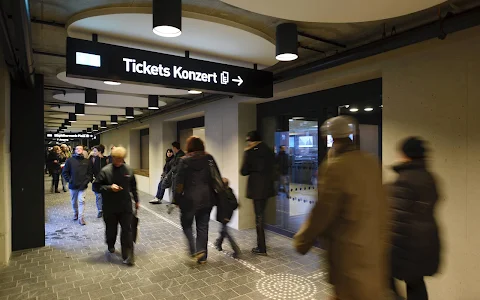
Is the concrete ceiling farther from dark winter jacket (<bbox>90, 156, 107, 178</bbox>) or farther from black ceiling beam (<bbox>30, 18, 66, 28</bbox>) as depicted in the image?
dark winter jacket (<bbox>90, 156, 107, 178</bbox>)

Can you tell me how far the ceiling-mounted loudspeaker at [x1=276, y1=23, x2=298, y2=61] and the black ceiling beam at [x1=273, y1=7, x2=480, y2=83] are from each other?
878 mm

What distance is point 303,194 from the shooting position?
30.7ft

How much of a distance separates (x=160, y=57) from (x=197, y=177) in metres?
1.57

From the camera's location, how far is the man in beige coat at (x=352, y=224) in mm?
1616

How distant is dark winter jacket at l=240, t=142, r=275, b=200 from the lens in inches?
172

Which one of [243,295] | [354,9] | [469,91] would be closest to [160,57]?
[354,9]

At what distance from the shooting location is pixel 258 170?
439cm

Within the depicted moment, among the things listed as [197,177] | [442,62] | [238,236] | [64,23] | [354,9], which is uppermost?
[64,23]

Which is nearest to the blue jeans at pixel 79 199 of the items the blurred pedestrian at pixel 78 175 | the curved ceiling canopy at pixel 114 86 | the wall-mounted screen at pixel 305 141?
the blurred pedestrian at pixel 78 175

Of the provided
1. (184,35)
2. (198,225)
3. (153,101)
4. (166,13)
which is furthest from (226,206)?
(153,101)

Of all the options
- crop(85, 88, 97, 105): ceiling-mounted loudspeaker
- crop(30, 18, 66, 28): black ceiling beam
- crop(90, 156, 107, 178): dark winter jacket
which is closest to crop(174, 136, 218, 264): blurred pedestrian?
crop(30, 18, 66, 28): black ceiling beam

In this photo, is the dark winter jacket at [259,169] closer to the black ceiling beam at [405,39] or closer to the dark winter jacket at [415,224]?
the black ceiling beam at [405,39]

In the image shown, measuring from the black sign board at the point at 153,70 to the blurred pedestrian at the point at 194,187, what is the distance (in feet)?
3.09

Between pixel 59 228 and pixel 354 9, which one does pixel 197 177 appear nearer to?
pixel 354 9
